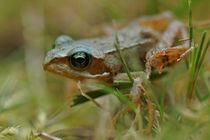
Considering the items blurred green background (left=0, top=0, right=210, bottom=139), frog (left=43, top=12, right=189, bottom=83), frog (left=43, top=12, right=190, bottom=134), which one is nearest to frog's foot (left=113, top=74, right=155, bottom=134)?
frog (left=43, top=12, right=190, bottom=134)

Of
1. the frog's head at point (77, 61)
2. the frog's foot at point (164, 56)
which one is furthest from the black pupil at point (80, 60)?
the frog's foot at point (164, 56)

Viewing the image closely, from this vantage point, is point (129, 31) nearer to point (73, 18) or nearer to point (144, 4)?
point (144, 4)

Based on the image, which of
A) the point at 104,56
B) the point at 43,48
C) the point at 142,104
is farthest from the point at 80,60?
the point at 43,48

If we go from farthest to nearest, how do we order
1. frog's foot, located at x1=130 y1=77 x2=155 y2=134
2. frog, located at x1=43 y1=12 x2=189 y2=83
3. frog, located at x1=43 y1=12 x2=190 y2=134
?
frog, located at x1=43 y1=12 x2=189 y2=83, frog, located at x1=43 y1=12 x2=190 y2=134, frog's foot, located at x1=130 y1=77 x2=155 y2=134

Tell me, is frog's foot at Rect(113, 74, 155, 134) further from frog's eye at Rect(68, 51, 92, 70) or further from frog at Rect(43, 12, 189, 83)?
frog's eye at Rect(68, 51, 92, 70)

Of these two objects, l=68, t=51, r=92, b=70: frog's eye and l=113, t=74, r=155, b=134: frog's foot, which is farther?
l=68, t=51, r=92, b=70: frog's eye

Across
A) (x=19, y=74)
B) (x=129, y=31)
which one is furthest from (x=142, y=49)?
(x=19, y=74)

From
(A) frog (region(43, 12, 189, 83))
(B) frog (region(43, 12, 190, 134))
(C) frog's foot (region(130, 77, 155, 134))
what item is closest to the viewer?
(C) frog's foot (region(130, 77, 155, 134))
